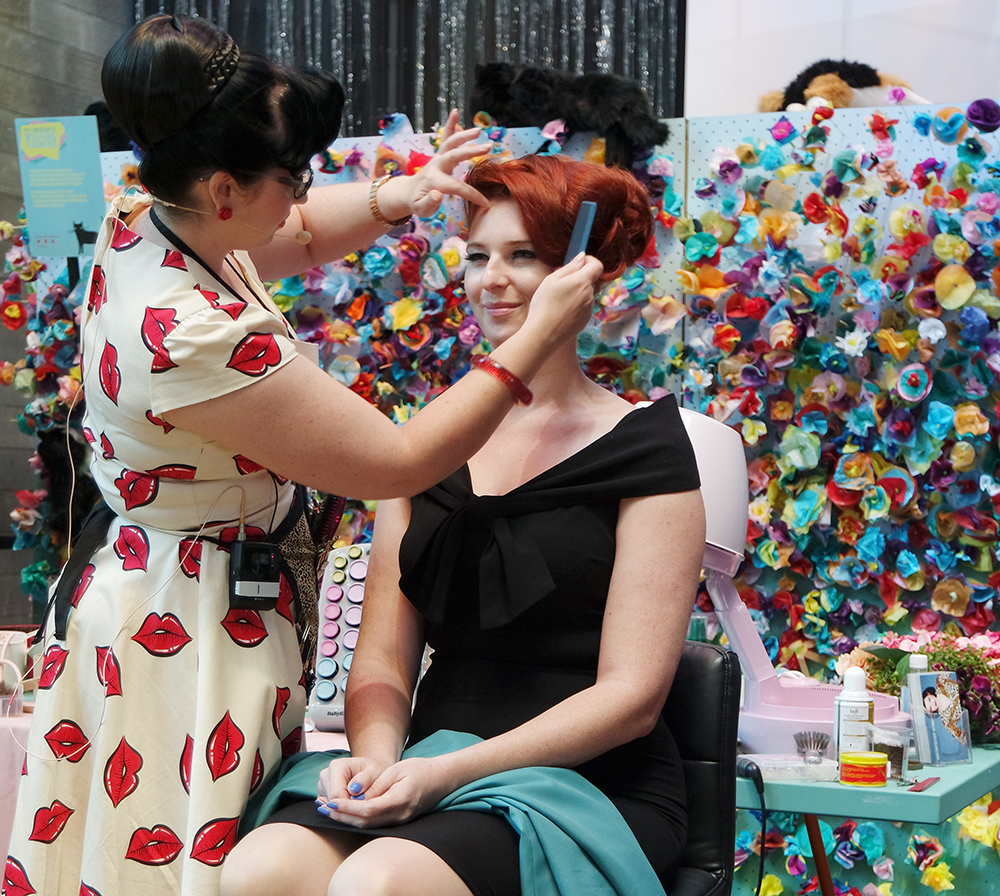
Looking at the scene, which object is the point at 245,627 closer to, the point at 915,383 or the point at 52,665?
the point at 52,665

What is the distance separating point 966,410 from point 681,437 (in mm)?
1611

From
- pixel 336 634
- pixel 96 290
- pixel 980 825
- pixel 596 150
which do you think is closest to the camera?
pixel 96 290

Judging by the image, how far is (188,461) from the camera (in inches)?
48.6

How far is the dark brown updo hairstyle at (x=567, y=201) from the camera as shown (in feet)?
5.51

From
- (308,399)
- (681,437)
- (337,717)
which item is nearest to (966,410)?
(681,437)

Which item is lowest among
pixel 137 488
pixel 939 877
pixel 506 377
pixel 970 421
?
pixel 939 877

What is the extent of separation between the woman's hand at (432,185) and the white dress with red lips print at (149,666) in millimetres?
375

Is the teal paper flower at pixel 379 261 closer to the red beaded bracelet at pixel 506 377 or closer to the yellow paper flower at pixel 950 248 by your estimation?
A: the yellow paper flower at pixel 950 248

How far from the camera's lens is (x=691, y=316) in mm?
3131

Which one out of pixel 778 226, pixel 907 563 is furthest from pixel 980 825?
pixel 778 226

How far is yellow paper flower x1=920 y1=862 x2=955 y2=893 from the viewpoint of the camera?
2826 millimetres

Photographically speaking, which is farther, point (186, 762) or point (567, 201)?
point (567, 201)

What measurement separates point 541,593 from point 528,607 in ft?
0.09

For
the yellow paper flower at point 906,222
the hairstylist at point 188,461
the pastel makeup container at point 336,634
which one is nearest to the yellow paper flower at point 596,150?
the yellow paper flower at point 906,222
